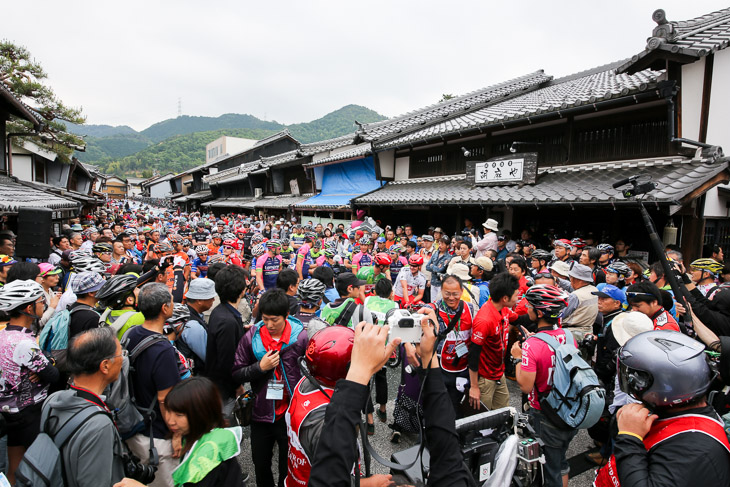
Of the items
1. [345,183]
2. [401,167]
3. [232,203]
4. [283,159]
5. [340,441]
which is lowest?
[340,441]

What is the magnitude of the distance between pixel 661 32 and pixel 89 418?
32.1 feet

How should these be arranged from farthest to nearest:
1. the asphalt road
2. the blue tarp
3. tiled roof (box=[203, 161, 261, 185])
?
1. tiled roof (box=[203, 161, 261, 185])
2. the blue tarp
3. the asphalt road

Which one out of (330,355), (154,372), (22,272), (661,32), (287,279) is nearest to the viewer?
(330,355)

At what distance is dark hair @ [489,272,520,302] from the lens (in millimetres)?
3830

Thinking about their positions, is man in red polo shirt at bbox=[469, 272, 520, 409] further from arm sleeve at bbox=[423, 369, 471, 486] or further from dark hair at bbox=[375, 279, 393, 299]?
arm sleeve at bbox=[423, 369, 471, 486]

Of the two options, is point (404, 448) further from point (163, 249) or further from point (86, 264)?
point (163, 249)

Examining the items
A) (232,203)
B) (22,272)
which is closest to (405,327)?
(22,272)

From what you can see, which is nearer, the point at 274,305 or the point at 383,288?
the point at 274,305

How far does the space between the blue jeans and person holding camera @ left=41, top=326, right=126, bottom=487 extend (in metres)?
3.23

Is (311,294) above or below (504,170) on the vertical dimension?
below

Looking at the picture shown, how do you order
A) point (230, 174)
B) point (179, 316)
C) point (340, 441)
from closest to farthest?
point (340, 441) < point (179, 316) < point (230, 174)

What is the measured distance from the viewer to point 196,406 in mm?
1986

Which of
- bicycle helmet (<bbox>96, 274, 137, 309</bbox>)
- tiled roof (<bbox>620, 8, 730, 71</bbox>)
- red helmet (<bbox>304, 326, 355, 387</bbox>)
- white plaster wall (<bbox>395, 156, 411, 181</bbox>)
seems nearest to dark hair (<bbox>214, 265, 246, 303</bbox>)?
bicycle helmet (<bbox>96, 274, 137, 309</bbox>)

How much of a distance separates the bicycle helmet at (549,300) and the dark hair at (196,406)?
Result: 2665mm
